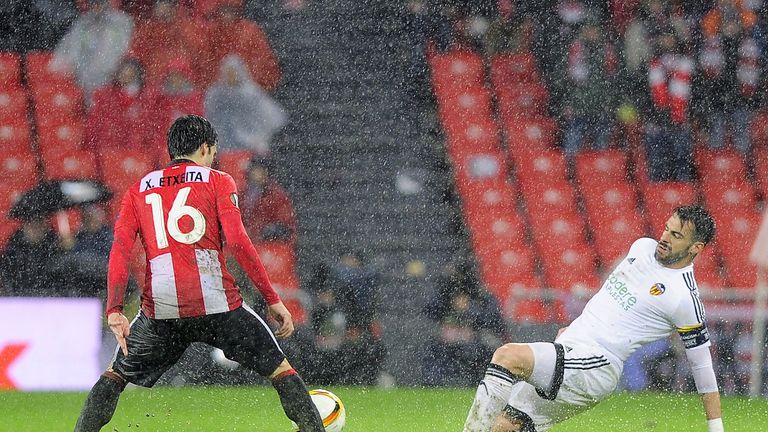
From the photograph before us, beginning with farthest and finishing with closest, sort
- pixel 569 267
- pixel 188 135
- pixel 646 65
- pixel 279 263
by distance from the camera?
Answer: pixel 646 65, pixel 569 267, pixel 279 263, pixel 188 135

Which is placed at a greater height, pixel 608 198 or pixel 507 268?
pixel 608 198

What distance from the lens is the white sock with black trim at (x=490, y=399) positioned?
597 centimetres

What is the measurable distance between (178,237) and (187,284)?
22 cm

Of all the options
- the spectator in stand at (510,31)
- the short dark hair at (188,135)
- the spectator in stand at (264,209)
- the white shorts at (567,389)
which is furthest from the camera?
the spectator in stand at (510,31)

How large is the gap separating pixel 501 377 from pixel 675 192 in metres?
8.97

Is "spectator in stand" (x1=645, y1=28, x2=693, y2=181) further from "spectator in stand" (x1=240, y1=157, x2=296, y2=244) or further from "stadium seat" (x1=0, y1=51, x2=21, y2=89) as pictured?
"stadium seat" (x1=0, y1=51, x2=21, y2=89)

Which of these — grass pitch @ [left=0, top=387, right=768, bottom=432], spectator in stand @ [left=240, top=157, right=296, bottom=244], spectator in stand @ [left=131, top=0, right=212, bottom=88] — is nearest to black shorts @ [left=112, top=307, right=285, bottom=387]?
grass pitch @ [left=0, top=387, right=768, bottom=432]

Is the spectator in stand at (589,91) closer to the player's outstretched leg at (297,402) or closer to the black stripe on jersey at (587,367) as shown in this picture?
the black stripe on jersey at (587,367)

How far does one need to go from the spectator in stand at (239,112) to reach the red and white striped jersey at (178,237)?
7.77 meters

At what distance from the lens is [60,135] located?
Answer: 1435 cm

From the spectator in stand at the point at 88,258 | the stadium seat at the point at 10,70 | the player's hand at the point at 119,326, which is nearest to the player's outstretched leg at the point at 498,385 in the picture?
the player's hand at the point at 119,326

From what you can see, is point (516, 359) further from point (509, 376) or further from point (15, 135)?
point (15, 135)

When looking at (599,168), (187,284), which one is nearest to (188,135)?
(187,284)

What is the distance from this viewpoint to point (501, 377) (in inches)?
236
